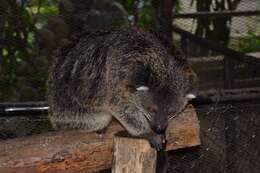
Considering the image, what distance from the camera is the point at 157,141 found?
2.71 meters

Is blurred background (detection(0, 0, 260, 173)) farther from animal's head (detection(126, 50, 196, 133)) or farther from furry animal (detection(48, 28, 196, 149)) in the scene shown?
animal's head (detection(126, 50, 196, 133))

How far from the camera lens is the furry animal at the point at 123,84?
2.85 meters

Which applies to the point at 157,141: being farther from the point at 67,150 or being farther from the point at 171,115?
the point at 67,150

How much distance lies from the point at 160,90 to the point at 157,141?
294 mm

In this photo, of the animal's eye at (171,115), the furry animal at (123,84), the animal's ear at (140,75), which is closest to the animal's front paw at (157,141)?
the furry animal at (123,84)

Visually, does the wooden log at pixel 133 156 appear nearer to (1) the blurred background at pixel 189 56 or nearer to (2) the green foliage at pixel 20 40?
(1) the blurred background at pixel 189 56

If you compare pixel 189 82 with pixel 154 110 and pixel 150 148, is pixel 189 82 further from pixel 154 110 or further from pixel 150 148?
pixel 150 148

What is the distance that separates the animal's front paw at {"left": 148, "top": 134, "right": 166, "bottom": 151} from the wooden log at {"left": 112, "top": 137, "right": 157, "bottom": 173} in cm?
5

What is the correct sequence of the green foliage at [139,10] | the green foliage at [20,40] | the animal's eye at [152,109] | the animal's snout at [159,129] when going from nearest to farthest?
the animal's snout at [159,129] < the animal's eye at [152,109] < the green foliage at [20,40] < the green foliage at [139,10]

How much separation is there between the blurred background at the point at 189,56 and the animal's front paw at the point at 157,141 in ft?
3.46

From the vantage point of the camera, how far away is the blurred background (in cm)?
410

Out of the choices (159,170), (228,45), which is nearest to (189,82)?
(159,170)

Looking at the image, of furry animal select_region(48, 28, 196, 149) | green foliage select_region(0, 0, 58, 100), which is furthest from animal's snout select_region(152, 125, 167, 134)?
green foliage select_region(0, 0, 58, 100)

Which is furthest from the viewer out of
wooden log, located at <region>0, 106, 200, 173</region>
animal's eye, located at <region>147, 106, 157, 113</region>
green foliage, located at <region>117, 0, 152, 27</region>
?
green foliage, located at <region>117, 0, 152, 27</region>
